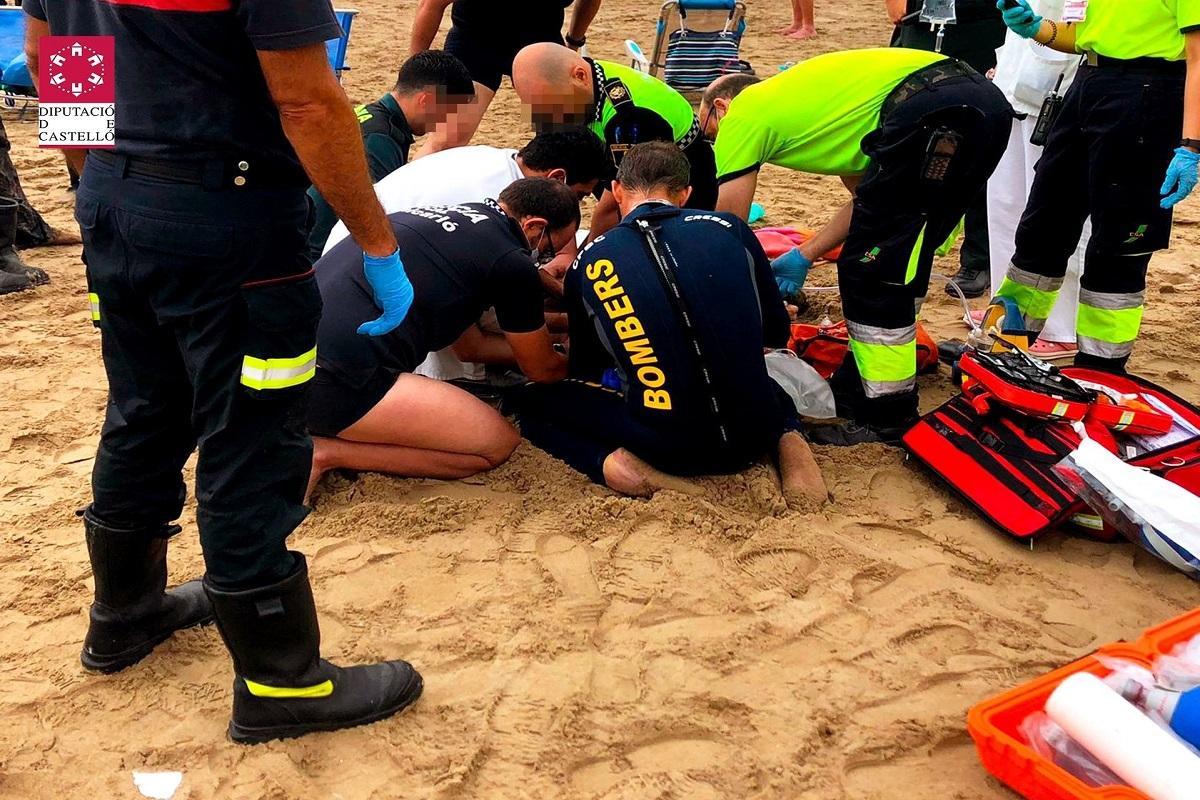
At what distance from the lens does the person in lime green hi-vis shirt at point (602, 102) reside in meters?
4.00

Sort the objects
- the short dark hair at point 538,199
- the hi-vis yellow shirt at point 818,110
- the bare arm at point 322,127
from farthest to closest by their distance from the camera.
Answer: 1. the hi-vis yellow shirt at point 818,110
2. the short dark hair at point 538,199
3. the bare arm at point 322,127

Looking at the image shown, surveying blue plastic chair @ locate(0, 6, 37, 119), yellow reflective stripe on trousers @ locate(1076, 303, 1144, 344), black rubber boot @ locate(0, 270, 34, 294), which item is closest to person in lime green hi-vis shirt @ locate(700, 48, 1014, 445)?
yellow reflective stripe on trousers @ locate(1076, 303, 1144, 344)

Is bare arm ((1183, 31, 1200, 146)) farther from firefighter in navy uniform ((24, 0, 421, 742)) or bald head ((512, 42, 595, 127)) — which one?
firefighter in navy uniform ((24, 0, 421, 742))

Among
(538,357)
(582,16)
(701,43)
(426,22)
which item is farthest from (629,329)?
(701,43)

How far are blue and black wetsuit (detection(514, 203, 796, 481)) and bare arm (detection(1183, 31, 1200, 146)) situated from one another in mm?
1377

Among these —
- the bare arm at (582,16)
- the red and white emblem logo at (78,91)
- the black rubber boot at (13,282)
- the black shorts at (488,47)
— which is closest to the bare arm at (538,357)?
the red and white emblem logo at (78,91)

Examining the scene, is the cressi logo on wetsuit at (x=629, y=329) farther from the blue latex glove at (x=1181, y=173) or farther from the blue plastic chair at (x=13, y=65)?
the blue plastic chair at (x=13, y=65)

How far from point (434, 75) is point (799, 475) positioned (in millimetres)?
2085

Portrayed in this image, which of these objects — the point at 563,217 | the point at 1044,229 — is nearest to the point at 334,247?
the point at 563,217

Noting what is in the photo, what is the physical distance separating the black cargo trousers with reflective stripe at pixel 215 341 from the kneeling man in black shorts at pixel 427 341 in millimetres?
875

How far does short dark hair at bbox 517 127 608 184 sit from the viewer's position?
12.3ft

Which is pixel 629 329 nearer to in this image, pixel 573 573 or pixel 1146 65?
pixel 573 573

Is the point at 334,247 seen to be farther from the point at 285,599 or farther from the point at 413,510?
the point at 285,599

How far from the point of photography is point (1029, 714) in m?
2.17
